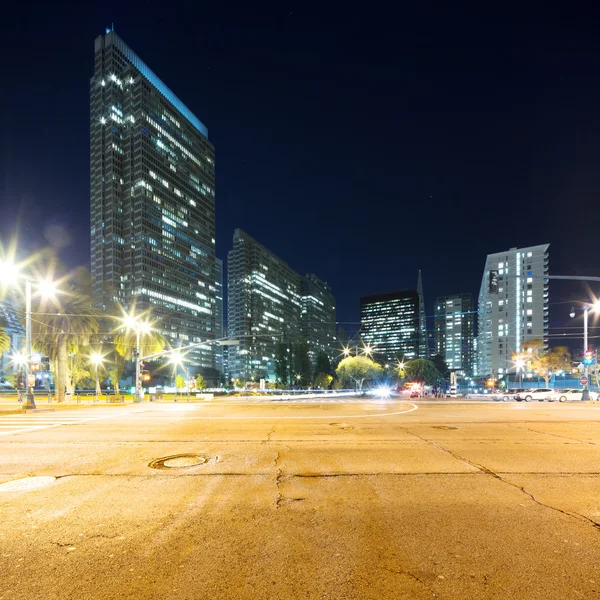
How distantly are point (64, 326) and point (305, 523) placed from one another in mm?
37317

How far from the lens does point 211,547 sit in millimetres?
4617

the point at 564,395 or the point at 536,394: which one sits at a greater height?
the point at 564,395

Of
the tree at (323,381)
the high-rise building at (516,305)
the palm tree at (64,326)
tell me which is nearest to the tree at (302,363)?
the tree at (323,381)

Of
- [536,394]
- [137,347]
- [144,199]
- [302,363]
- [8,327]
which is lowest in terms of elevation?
[302,363]

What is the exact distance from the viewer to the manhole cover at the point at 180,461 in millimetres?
8594

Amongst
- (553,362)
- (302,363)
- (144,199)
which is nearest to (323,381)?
(302,363)

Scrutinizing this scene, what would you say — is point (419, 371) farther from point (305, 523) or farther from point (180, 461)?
point (305, 523)

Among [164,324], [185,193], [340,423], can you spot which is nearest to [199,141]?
[185,193]

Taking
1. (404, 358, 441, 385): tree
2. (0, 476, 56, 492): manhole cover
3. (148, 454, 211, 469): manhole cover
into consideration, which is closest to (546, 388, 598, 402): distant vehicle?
(148, 454, 211, 469): manhole cover

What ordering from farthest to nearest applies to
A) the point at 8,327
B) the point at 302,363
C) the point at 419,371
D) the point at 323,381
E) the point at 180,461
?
the point at 302,363, the point at 323,381, the point at 419,371, the point at 8,327, the point at 180,461

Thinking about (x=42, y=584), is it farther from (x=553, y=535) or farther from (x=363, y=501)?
(x=553, y=535)

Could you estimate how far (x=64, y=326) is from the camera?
3519cm

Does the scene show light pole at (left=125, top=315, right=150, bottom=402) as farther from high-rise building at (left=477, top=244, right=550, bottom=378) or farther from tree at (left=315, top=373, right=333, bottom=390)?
high-rise building at (left=477, top=244, right=550, bottom=378)

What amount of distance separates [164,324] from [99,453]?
A: 144622mm
